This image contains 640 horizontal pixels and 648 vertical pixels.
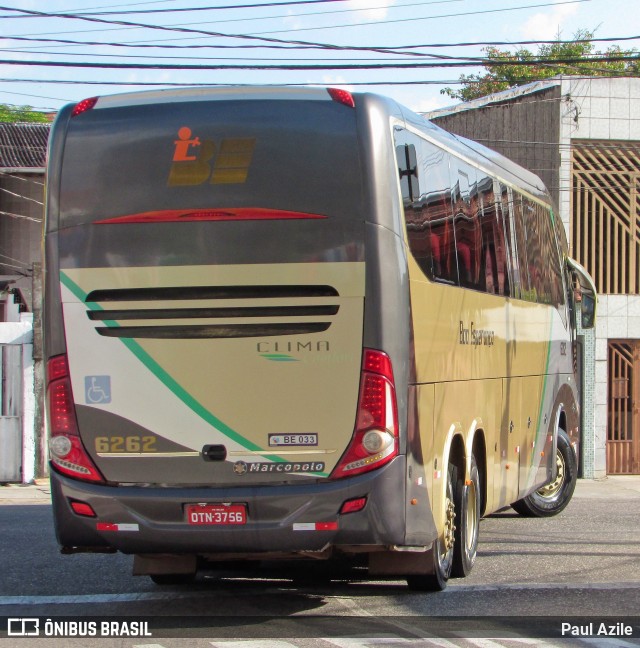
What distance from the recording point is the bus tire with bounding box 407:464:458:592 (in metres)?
8.71

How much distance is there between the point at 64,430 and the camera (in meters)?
7.93

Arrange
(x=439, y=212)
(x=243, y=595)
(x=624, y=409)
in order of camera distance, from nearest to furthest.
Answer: (x=243, y=595)
(x=439, y=212)
(x=624, y=409)

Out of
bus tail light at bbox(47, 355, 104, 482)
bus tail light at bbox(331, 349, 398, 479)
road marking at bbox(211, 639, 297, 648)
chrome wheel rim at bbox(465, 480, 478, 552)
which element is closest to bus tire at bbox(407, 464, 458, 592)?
chrome wheel rim at bbox(465, 480, 478, 552)

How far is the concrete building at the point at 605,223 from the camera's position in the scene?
23.6 metres

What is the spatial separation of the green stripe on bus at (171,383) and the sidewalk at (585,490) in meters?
9.65

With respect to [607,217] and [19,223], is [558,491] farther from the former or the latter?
[19,223]

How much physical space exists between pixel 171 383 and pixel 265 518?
1037 mm

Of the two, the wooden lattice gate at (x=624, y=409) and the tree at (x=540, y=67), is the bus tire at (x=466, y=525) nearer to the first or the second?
the wooden lattice gate at (x=624, y=409)

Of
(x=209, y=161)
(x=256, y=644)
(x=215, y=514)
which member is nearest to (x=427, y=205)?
(x=209, y=161)

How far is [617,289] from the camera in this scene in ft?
78.4

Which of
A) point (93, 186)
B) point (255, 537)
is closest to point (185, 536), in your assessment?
point (255, 537)

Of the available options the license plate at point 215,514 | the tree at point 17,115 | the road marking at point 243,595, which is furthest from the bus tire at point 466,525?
the tree at point 17,115

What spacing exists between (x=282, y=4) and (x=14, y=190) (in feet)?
43.6

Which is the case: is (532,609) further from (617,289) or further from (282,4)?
(617,289)
